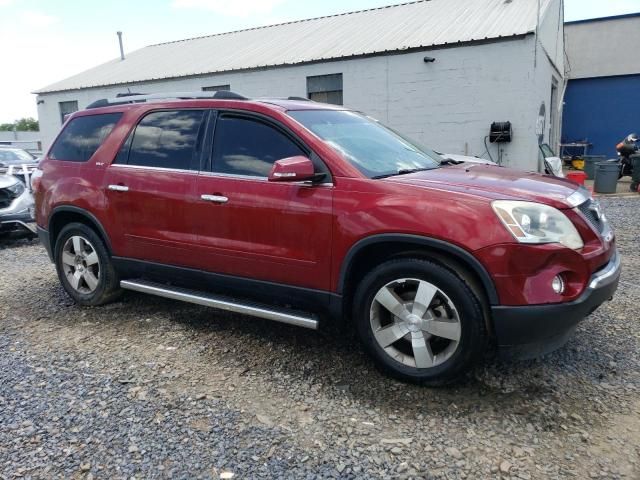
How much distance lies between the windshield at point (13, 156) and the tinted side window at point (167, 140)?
27.7 feet

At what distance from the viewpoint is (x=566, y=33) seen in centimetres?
2208

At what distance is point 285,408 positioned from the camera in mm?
3012

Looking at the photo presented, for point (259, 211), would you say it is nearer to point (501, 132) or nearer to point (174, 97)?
point (174, 97)

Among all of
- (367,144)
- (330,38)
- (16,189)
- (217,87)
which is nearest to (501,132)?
(330,38)

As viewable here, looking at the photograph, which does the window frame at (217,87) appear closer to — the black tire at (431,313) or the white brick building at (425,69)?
the white brick building at (425,69)

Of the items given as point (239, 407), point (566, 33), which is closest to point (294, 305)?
point (239, 407)

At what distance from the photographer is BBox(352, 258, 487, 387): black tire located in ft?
9.59

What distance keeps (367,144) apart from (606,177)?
10.4 m

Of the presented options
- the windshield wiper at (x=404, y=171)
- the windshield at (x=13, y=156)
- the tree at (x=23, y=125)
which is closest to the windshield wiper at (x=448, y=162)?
the windshield wiper at (x=404, y=171)

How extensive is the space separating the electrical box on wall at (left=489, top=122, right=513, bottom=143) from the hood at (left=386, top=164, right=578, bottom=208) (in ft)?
31.4

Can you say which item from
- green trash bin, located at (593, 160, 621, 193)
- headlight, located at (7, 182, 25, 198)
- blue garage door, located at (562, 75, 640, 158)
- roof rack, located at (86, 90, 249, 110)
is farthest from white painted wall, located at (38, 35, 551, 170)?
roof rack, located at (86, 90, 249, 110)

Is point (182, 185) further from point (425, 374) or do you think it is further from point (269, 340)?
point (425, 374)

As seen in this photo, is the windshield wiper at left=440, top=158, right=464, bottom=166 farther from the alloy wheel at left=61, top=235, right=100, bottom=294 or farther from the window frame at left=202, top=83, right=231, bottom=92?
the window frame at left=202, top=83, right=231, bottom=92

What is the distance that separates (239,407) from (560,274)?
1.96 m
